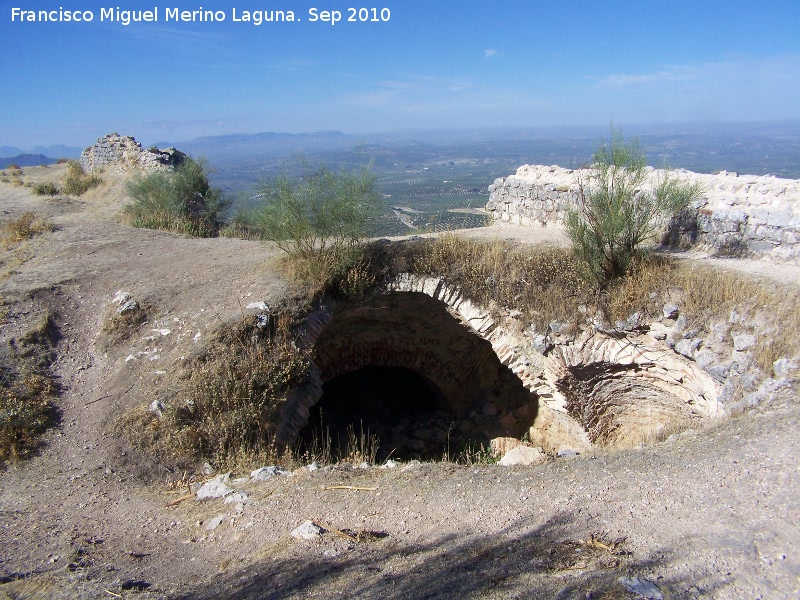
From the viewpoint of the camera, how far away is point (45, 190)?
18031 mm

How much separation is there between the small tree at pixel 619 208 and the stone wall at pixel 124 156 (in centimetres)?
1317

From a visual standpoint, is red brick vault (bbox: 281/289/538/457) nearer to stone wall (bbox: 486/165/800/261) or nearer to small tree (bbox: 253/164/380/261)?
small tree (bbox: 253/164/380/261)

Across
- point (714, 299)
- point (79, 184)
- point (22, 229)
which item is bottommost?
point (714, 299)

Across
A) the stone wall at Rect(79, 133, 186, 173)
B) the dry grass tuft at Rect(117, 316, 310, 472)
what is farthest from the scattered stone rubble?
the stone wall at Rect(79, 133, 186, 173)

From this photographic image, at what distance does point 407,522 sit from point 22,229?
11.1m

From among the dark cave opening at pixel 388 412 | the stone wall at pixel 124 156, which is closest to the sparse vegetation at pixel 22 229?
the stone wall at pixel 124 156

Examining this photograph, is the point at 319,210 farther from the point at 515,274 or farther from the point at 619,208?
the point at 619,208

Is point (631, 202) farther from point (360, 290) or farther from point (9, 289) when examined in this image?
point (9, 289)

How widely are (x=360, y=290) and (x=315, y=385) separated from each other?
1752 millimetres

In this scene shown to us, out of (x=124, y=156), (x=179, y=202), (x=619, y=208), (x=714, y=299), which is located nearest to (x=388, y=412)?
(x=619, y=208)

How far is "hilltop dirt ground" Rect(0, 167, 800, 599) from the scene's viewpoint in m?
3.28

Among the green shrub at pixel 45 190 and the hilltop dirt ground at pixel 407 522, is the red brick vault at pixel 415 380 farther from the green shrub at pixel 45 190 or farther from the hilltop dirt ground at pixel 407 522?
the green shrub at pixel 45 190

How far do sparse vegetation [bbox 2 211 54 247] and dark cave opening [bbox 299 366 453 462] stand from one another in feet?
22.8

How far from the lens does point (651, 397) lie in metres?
7.60
